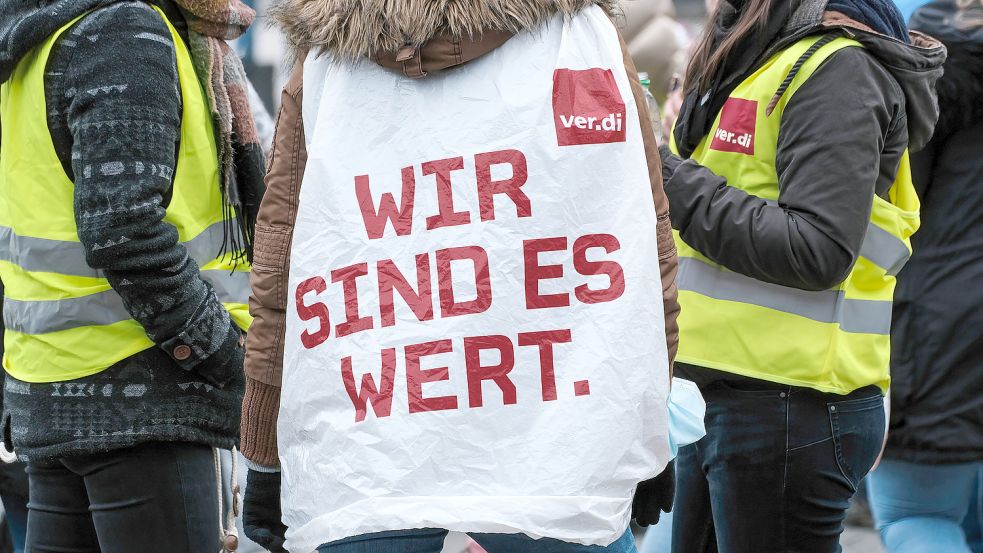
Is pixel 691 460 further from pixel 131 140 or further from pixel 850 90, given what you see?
pixel 131 140

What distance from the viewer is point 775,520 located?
8.64ft

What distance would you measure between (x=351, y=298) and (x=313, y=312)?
0.26 feet

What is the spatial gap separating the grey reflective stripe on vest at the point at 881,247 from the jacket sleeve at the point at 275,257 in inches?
49.5

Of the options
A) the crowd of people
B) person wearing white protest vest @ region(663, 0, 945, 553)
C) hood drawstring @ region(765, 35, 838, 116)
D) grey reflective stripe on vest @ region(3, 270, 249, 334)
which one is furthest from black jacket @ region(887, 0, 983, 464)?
Result: grey reflective stripe on vest @ region(3, 270, 249, 334)

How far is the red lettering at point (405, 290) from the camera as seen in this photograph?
6.42ft

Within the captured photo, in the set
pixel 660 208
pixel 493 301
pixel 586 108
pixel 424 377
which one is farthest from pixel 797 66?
pixel 424 377

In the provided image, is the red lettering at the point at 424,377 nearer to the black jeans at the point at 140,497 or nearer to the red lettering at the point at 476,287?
the red lettering at the point at 476,287

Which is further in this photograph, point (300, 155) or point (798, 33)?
point (798, 33)

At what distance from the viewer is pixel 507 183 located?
195 cm

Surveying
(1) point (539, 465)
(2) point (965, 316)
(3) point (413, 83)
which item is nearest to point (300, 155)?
(3) point (413, 83)

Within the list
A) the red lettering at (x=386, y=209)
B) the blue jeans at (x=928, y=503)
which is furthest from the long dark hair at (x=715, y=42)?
the blue jeans at (x=928, y=503)

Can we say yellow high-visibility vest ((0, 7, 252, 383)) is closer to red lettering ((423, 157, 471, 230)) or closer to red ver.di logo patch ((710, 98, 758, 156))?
red lettering ((423, 157, 471, 230))

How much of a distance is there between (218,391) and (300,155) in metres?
0.74

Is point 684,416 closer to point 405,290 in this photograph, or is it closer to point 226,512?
point 405,290
